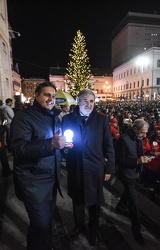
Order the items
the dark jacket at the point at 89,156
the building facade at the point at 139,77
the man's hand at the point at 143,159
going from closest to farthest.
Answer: the dark jacket at the point at 89,156 → the man's hand at the point at 143,159 → the building facade at the point at 139,77

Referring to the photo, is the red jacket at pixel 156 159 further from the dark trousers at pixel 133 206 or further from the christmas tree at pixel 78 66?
the christmas tree at pixel 78 66

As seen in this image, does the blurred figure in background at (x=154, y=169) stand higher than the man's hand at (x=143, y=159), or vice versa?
the man's hand at (x=143, y=159)

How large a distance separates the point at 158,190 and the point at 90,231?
2.43 metres

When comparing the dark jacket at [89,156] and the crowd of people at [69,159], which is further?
the dark jacket at [89,156]

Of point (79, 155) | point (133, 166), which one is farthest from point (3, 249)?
point (133, 166)

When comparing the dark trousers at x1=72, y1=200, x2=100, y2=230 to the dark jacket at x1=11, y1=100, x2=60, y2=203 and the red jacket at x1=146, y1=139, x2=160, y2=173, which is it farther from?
the red jacket at x1=146, y1=139, x2=160, y2=173

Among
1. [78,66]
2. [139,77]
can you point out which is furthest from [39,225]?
[139,77]

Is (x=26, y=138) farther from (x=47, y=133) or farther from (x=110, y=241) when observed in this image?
(x=110, y=241)

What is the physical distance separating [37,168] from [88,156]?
2.81 ft

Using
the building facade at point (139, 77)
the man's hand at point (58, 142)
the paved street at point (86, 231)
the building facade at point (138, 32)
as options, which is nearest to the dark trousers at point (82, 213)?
the paved street at point (86, 231)

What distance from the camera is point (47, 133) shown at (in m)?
2.03

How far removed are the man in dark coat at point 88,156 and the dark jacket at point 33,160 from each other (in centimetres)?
55

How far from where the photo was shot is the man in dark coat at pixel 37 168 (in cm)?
189

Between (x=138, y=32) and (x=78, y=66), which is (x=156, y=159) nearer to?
(x=78, y=66)
